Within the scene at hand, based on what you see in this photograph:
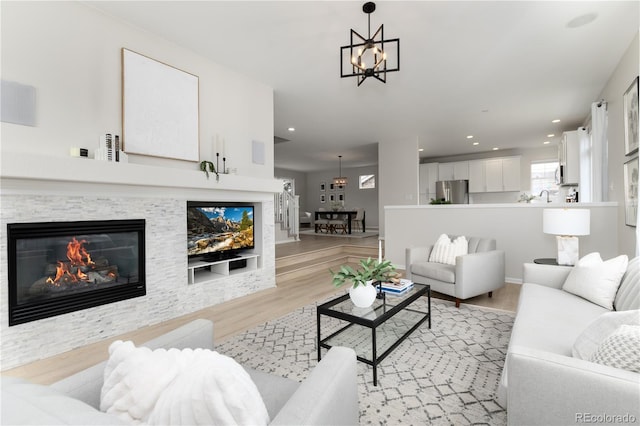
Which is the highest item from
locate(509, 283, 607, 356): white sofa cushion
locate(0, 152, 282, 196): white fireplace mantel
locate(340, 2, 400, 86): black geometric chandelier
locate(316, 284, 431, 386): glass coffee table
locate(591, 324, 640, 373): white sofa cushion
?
locate(340, 2, 400, 86): black geometric chandelier

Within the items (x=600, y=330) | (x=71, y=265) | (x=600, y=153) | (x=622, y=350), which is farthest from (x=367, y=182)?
(x=622, y=350)

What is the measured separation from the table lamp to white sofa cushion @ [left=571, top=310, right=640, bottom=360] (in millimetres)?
2257

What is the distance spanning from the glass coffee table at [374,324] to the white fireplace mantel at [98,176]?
1.99 m

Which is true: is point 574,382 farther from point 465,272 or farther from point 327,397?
point 465,272

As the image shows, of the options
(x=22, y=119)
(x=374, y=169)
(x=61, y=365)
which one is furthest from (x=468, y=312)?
(x=374, y=169)

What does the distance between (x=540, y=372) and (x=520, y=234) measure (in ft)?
13.8

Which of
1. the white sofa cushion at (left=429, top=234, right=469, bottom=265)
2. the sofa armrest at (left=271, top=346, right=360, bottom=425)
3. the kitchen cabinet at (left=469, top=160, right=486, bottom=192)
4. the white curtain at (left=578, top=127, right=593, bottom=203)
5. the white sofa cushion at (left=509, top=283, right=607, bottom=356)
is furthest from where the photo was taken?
the kitchen cabinet at (left=469, top=160, right=486, bottom=192)

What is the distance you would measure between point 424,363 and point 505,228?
343cm

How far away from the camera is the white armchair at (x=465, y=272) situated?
3.39 m

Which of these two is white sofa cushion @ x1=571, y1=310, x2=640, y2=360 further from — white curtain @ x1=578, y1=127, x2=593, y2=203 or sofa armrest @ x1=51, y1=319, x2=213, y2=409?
white curtain @ x1=578, y1=127, x2=593, y2=203

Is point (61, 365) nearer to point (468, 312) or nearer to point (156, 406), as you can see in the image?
point (156, 406)

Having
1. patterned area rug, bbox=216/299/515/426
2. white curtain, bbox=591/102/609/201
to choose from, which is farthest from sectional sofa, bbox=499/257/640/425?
white curtain, bbox=591/102/609/201

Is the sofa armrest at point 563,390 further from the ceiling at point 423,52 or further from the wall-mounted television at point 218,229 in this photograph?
the wall-mounted television at point 218,229

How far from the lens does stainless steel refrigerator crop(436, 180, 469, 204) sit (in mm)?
9062
